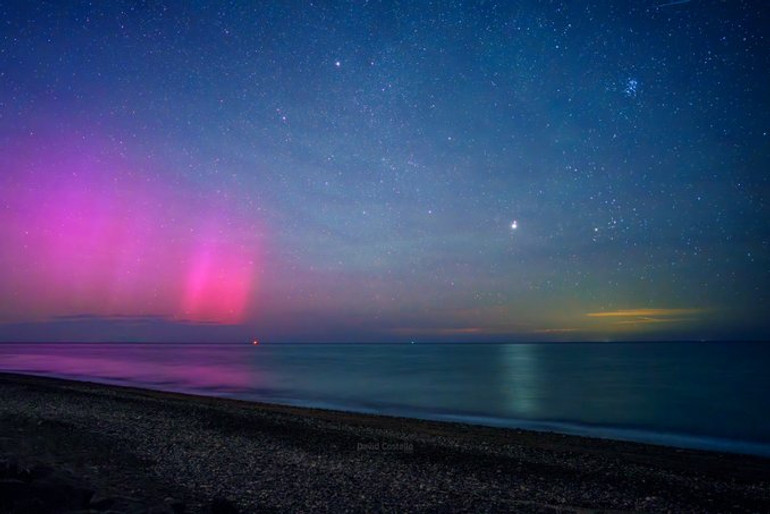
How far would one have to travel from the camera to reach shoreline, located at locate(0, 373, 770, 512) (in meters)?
9.47

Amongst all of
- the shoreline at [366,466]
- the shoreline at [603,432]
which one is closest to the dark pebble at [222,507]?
the shoreline at [366,466]

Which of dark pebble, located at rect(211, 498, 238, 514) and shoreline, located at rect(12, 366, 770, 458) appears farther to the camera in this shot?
shoreline, located at rect(12, 366, 770, 458)

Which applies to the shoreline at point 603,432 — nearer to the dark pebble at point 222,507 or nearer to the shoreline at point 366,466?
the shoreline at point 366,466

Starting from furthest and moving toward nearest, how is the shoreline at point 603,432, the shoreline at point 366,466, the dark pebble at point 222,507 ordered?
the shoreline at point 603,432
the shoreline at point 366,466
the dark pebble at point 222,507

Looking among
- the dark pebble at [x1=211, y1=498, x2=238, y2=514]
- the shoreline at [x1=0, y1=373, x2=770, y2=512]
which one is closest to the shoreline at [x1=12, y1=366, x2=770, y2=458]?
the shoreline at [x1=0, y1=373, x2=770, y2=512]

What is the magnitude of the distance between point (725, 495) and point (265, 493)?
32.9 feet

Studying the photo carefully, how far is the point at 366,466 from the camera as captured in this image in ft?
38.8

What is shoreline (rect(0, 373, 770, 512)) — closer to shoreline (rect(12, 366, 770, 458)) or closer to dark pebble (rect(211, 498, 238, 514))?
dark pebble (rect(211, 498, 238, 514))

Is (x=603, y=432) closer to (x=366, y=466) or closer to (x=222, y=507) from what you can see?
(x=366, y=466)

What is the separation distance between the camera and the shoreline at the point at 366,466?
373 inches

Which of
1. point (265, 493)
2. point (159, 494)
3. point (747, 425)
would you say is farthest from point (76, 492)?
point (747, 425)

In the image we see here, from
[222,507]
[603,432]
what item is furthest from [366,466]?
[603,432]

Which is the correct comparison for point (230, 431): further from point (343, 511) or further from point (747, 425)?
point (747, 425)

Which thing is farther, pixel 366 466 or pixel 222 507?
pixel 366 466
